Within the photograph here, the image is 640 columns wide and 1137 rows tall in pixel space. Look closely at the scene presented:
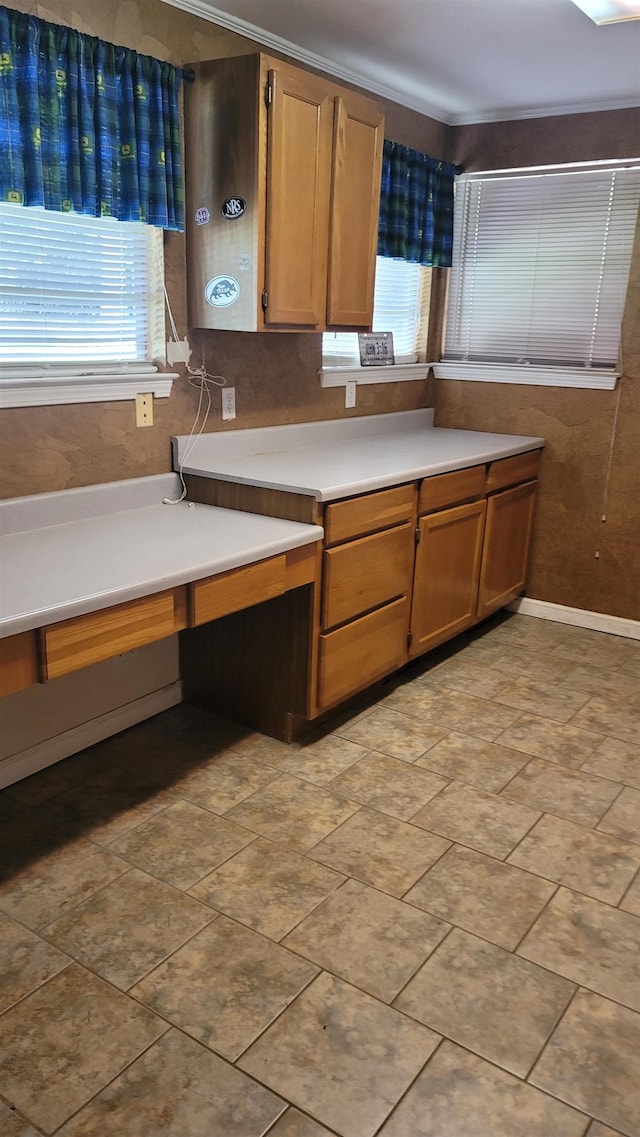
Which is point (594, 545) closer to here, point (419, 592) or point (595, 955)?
point (419, 592)

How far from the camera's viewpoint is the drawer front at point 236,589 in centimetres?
226

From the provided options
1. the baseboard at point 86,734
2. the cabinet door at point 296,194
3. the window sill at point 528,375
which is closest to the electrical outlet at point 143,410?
the cabinet door at point 296,194

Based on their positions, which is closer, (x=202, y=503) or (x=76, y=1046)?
(x=76, y=1046)

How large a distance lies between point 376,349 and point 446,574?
3.91ft

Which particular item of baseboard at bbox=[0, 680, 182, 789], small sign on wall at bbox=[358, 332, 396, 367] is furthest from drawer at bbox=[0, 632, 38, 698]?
small sign on wall at bbox=[358, 332, 396, 367]

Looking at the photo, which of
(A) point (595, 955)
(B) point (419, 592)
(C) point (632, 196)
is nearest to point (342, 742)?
(B) point (419, 592)

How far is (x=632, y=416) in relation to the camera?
12.8 ft

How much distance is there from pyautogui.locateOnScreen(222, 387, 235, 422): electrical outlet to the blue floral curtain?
62cm

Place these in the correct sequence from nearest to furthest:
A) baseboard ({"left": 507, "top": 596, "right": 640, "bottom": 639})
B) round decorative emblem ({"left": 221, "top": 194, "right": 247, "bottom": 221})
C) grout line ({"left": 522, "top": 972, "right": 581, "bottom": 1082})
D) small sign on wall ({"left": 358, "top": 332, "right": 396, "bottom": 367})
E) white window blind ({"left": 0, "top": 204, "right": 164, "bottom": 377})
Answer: grout line ({"left": 522, "top": 972, "right": 581, "bottom": 1082}) < white window blind ({"left": 0, "top": 204, "right": 164, "bottom": 377}) < round decorative emblem ({"left": 221, "top": 194, "right": 247, "bottom": 221}) < small sign on wall ({"left": 358, "top": 332, "right": 396, "bottom": 367}) < baseboard ({"left": 507, "top": 596, "right": 640, "bottom": 639})

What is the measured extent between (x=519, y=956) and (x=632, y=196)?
3.27 metres

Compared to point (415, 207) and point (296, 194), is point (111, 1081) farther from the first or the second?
point (415, 207)

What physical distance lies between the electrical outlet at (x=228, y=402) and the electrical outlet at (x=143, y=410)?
361 millimetres

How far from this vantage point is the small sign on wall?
12.8 feet

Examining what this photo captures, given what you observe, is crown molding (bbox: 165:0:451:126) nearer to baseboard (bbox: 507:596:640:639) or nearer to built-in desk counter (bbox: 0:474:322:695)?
built-in desk counter (bbox: 0:474:322:695)
